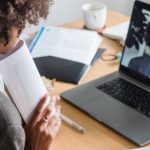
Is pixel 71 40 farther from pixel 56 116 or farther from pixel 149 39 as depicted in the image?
pixel 56 116

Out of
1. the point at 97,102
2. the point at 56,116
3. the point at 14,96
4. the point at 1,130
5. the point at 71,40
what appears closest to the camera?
the point at 1,130

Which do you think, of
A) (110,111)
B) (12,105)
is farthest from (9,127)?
(110,111)

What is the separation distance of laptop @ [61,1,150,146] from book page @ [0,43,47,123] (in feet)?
0.74

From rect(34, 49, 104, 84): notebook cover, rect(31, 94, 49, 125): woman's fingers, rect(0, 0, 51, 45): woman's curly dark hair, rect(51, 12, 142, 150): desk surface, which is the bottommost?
rect(51, 12, 142, 150): desk surface

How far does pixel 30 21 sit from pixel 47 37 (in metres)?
0.66

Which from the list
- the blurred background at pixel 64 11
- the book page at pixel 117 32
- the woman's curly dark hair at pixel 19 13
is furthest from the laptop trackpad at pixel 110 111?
the blurred background at pixel 64 11

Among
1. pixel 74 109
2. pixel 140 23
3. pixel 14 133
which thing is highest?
pixel 140 23

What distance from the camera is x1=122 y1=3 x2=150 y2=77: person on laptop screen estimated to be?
1.27 m

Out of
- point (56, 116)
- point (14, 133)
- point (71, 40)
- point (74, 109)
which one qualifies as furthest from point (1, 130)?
point (71, 40)

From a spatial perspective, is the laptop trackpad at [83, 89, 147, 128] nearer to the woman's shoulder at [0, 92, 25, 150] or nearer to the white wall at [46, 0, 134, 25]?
the woman's shoulder at [0, 92, 25, 150]

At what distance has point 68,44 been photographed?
1526 mm

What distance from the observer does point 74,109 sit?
1191mm

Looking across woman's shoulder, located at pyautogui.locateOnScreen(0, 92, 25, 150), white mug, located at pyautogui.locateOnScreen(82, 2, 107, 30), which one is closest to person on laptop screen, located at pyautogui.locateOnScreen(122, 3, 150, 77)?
white mug, located at pyautogui.locateOnScreen(82, 2, 107, 30)

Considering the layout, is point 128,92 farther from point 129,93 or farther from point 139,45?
point 139,45
